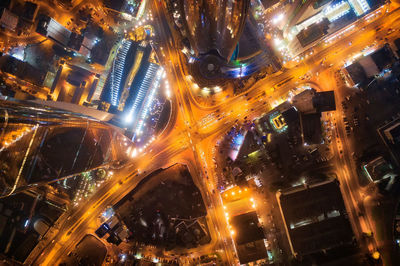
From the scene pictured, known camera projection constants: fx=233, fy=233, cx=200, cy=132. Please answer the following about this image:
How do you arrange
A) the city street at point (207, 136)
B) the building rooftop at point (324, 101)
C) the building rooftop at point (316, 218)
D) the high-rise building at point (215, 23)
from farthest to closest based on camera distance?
the city street at point (207, 136) < the building rooftop at point (324, 101) < the building rooftop at point (316, 218) < the high-rise building at point (215, 23)

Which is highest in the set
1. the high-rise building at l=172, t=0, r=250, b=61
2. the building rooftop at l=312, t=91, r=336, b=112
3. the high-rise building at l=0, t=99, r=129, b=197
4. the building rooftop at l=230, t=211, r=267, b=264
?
the high-rise building at l=172, t=0, r=250, b=61

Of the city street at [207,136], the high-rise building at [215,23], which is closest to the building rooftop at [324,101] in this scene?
the city street at [207,136]

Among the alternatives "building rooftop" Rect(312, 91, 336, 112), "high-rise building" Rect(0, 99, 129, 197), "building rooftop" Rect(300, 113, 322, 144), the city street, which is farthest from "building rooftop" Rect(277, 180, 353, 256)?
"high-rise building" Rect(0, 99, 129, 197)

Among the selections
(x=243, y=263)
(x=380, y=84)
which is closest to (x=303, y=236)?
(x=243, y=263)

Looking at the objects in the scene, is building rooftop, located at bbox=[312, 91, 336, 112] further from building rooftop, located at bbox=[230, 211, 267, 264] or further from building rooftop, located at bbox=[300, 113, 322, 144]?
building rooftop, located at bbox=[230, 211, 267, 264]

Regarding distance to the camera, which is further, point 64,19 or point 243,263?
point 64,19

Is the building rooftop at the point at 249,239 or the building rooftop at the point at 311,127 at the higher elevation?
the building rooftop at the point at 311,127

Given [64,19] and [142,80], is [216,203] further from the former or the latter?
[64,19]

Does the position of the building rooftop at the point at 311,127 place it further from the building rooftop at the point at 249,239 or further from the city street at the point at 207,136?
the building rooftop at the point at 249,239
